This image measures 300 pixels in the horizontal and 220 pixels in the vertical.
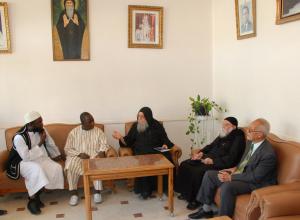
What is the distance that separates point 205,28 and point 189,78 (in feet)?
2.65

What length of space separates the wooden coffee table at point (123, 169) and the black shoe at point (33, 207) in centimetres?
72

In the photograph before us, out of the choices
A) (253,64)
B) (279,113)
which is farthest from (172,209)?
(253,64)

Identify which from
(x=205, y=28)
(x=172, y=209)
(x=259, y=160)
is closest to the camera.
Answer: (x=259, y=160)

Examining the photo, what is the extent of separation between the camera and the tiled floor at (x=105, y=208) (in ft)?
11.7

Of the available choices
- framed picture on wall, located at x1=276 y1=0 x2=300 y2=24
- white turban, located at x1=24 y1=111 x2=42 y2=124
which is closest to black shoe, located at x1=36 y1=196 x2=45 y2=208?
white turban, located at x1=24 y1=111 x2=42 y2=124

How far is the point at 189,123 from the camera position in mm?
5051

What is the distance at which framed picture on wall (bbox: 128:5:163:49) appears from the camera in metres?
4.68

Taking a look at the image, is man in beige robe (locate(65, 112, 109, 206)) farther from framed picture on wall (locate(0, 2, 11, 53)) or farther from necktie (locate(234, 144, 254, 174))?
necktie (locate(234, 144, 254, 174))

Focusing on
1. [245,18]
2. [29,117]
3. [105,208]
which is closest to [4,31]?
[29,117]

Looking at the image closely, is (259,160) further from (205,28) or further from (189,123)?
(205,28)

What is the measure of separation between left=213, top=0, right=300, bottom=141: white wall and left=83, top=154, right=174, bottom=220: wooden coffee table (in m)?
1.33

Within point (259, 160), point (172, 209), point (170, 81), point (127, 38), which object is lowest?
point (172, 209)

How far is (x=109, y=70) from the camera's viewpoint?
185 inches

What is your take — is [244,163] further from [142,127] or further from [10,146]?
[10,146]
